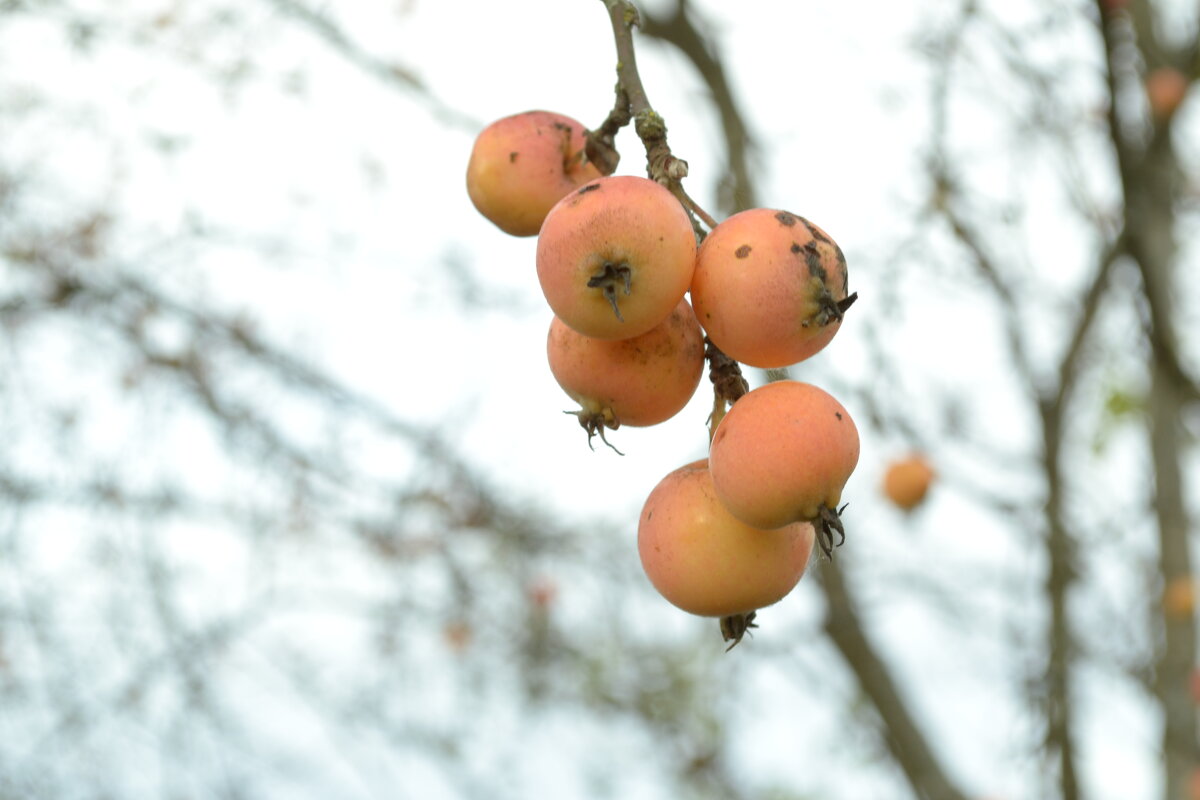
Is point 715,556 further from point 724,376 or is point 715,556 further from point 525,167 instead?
point 525,167

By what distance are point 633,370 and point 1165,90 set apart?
12.6ft

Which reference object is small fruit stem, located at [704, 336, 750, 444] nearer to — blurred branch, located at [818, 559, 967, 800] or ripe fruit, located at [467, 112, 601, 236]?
ripe fruit, located at [467, 112, 601, 236]

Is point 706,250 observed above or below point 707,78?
above

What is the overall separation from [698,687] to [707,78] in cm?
334

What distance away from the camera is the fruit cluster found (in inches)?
40.8

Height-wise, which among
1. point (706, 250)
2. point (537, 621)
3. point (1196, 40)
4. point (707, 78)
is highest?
point (706, 250)

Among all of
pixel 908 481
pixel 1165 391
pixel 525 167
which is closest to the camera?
pixel 525 167

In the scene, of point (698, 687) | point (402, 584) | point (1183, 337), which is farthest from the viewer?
point (698, 687)

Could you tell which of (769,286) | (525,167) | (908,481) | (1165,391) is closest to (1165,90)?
(1165,391)

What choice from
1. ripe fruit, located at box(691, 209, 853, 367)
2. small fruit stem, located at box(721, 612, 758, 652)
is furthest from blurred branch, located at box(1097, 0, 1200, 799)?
small fruit stem, located at box(721, 612, 758, 652)

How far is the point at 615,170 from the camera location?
1.37 metres

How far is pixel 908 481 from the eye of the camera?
12.8 ft

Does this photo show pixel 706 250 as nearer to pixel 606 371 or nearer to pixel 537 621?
pixel 606 371

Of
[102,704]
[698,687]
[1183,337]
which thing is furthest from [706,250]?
[698,687]
